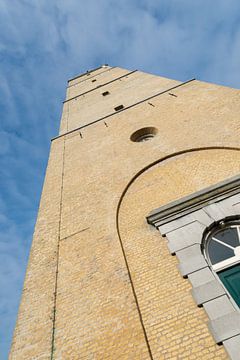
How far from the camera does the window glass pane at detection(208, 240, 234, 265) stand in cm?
570

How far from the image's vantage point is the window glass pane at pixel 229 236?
5852 millimetres

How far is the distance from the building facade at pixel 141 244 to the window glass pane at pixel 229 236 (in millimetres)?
69

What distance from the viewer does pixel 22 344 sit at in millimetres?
5434

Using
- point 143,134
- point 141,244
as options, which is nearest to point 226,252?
point 141,244

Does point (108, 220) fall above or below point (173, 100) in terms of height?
below

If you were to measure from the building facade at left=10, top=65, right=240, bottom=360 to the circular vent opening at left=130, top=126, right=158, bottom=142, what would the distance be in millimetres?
31


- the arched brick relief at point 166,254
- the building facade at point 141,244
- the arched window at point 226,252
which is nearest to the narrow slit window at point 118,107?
the building facade at point 141,244

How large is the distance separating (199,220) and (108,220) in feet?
6.39

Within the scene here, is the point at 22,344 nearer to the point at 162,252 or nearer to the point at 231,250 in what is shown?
the point at 162,252

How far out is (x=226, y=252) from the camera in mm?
5758

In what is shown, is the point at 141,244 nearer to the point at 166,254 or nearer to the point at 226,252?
the point at 166,254

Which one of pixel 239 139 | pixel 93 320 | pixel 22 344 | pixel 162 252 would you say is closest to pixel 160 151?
pixel 239 139

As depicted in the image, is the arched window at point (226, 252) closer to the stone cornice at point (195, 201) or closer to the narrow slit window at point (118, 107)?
the stone cornice at point (195, 201)

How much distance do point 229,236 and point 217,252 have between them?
0.40m
